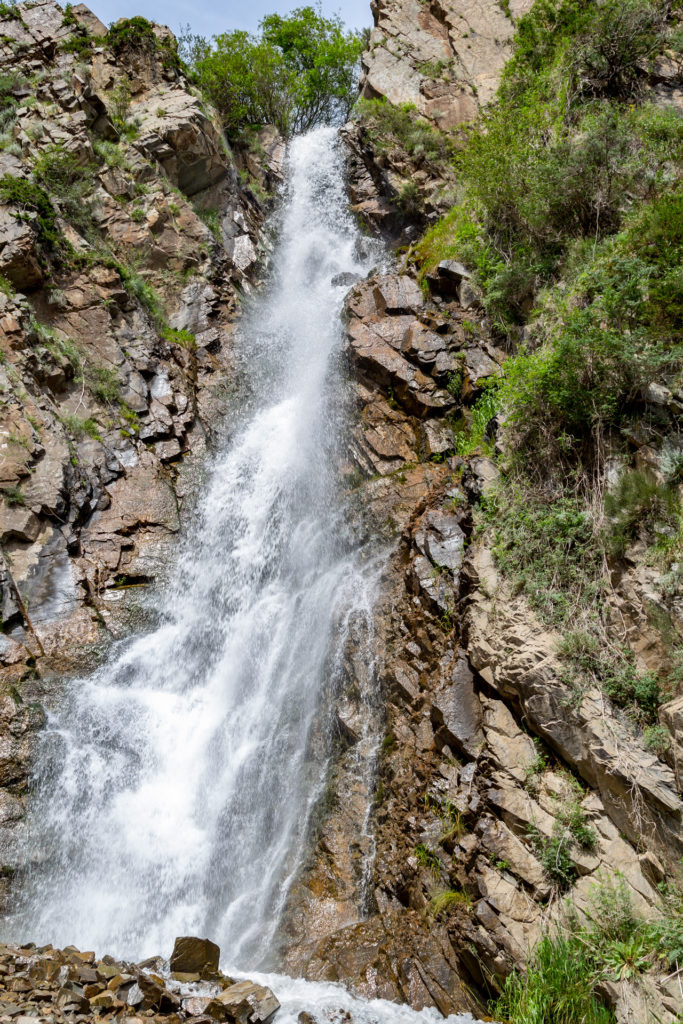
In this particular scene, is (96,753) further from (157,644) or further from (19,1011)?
(19,1011)

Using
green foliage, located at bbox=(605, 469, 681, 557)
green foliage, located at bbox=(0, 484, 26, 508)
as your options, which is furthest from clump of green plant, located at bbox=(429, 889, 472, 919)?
green foliage, located at bbox=(0, 484, 26, 508)

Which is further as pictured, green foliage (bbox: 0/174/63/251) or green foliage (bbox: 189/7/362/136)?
green foliage (bbox: 189/7/362/136)

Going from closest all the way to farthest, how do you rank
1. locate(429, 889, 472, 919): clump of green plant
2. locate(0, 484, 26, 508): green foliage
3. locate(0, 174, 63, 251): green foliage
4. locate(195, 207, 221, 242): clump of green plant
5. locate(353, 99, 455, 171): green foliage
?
locate(429, 889, 472, 919): clump of green plant → locate(0, 484, 26, 508): green foliage → locate(0, 174, 63, 251): green foliage → locate(353, 99, 455, 171): green foliage → locate(195, 207, 221, 242): clump of green plant

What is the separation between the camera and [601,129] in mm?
10219

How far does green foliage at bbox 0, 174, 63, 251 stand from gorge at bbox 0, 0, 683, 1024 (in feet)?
0.25

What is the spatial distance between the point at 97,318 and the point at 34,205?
2734 mm

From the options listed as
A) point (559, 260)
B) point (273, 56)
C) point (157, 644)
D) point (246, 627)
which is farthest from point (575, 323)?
point (273, 56)

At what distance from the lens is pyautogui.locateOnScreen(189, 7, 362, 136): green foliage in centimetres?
2233

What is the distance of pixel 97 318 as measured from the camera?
14289 millimetres

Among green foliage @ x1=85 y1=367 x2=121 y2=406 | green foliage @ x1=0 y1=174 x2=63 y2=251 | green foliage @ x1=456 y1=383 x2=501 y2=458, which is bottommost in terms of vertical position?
green foliage @ x1=456 y1=383 x2=501 y2=458

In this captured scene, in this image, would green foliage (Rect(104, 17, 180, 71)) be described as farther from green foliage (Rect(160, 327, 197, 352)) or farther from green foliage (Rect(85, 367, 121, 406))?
green foliage (Rect(85, 367, 121, 406))

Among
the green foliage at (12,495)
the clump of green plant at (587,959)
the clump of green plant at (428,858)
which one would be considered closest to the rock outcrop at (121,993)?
the clump of green plant at (428,858)

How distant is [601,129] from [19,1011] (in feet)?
43.1

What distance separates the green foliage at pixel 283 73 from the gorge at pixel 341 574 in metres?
4.71
